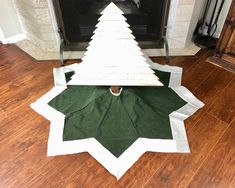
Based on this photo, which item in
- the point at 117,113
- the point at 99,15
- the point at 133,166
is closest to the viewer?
the point at 133,166

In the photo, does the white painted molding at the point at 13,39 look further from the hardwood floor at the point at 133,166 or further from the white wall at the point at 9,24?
the hardwood floor at the point at 133,166

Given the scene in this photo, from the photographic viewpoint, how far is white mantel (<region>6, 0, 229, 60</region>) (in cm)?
178

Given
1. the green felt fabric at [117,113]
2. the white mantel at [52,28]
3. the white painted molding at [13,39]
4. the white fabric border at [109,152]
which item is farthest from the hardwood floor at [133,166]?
the white painted molding at [13,39]

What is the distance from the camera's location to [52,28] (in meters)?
1.88

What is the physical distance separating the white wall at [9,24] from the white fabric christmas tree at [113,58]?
117 cm

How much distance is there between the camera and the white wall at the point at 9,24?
6.41 feet

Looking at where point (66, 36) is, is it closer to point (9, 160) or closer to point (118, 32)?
point (118, 32)

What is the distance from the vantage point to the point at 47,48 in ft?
6.63

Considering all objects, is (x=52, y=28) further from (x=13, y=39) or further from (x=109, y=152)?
(x=109, y=152)

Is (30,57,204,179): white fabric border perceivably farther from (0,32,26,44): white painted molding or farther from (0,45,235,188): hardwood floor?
(0,32,26,44): white painted molding

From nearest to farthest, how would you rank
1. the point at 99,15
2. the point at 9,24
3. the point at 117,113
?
1. the point at 117,113
2. the point at 99,15
3. the point at 9,24

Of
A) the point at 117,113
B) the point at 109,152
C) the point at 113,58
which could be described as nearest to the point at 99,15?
the point at 113,58

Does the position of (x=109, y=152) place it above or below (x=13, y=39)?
below

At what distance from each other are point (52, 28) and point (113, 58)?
0.90 meters
